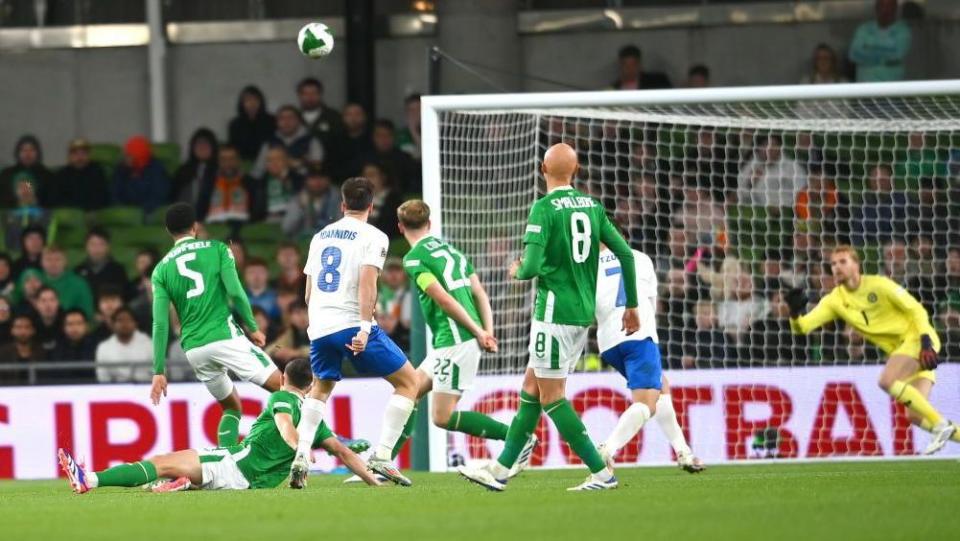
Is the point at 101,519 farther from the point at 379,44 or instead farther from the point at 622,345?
the point at 379,44

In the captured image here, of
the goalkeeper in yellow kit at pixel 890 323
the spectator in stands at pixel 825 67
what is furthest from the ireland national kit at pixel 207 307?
the spectator in stands at pixel 825 67

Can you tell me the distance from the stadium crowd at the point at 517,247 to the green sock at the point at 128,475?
3.41 meters

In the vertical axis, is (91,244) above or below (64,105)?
below

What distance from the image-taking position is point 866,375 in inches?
535

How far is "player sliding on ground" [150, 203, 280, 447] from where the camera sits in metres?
11.1

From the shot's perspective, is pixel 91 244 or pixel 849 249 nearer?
pixel 849 249

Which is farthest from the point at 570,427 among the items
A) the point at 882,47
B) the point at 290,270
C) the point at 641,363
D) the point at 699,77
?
the point at 882,47

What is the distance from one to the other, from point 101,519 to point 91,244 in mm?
9528

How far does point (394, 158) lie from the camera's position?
1795 centimetres

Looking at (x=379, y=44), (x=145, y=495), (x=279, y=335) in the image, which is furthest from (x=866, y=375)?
(x=379, y=44)

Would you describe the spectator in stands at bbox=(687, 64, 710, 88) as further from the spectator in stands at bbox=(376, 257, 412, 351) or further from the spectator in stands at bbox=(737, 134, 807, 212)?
the spectator in stands at bbox=(376, 257, 412, 351)

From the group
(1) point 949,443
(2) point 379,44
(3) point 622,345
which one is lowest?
(1) point 949,443

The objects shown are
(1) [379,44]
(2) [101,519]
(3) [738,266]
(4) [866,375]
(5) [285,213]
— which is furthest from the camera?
(1) [379,44]

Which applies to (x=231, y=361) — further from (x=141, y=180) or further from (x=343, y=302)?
(x=141, y=180)
